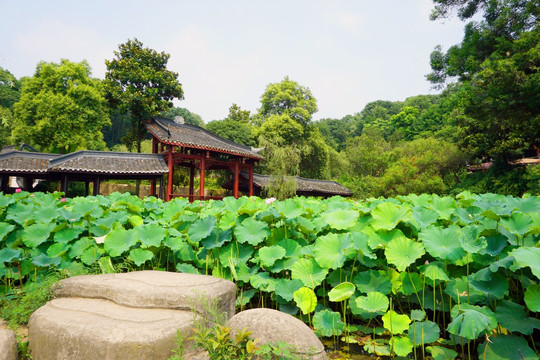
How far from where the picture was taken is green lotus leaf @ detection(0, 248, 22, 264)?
104 inches

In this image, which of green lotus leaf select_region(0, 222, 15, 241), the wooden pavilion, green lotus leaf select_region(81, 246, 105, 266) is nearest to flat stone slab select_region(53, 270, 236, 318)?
green lotus leaf select_region(81, 246, 105, 266)

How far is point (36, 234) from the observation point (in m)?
2.83

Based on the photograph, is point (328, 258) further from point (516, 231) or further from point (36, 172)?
point (36, 172)

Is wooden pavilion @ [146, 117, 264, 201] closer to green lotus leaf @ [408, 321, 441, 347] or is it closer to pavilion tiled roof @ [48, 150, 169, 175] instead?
pavilion tiled roof @ [48, 150, 169, 175]

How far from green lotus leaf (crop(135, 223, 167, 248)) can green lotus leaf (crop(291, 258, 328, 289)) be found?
1114mm

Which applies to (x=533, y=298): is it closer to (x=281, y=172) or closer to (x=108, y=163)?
(x=108, y=163)

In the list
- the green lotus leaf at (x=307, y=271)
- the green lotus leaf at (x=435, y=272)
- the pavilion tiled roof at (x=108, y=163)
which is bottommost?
the green lotus leaf at (x=307, y=271)

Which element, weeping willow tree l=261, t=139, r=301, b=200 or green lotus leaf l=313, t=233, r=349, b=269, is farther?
weeping willow tree l=261, t=139, r=301, b=200

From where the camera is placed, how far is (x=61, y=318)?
182cm

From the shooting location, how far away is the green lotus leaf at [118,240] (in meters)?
2.61

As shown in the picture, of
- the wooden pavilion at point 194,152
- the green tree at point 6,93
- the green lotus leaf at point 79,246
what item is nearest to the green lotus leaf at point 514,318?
the green lotus leaf at point 79,246

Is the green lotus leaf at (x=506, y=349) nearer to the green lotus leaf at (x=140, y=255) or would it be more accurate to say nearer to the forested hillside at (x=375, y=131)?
the green lotus leaf at (x=140, y=255)

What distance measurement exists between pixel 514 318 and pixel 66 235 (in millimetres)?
3192

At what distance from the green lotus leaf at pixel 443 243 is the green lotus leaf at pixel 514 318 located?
30cm
